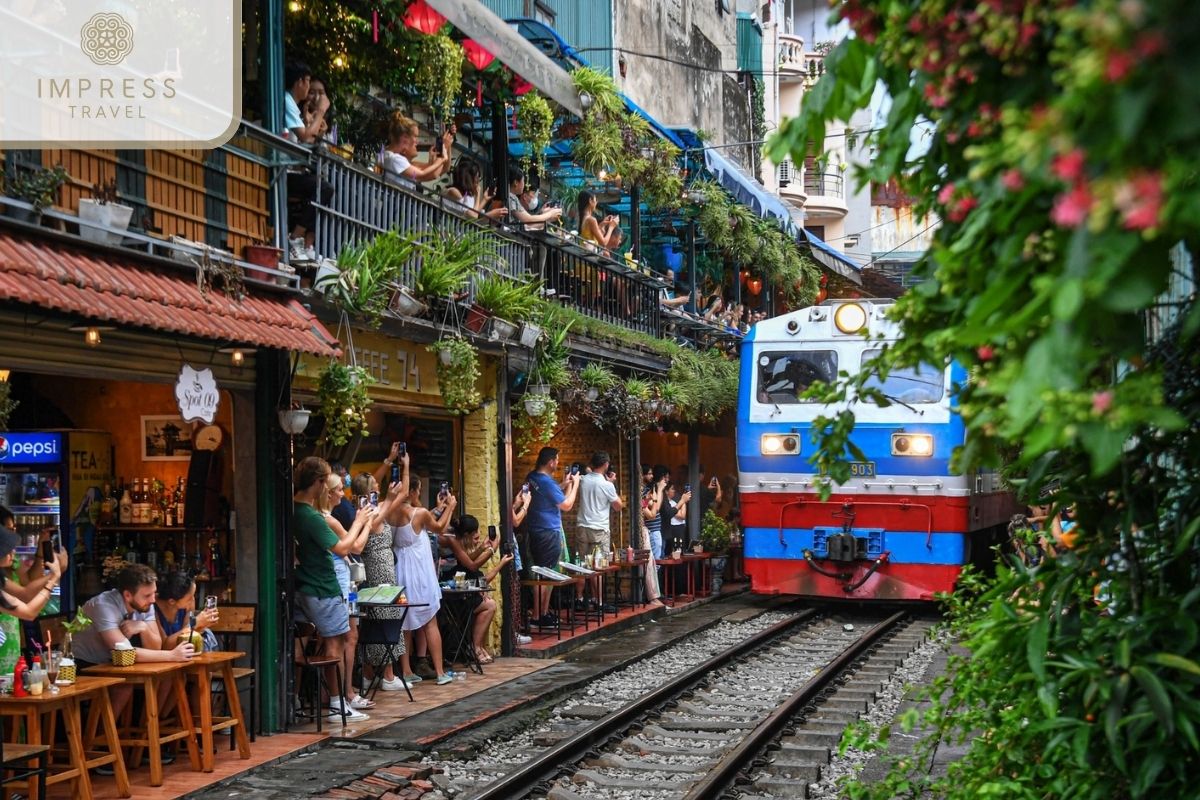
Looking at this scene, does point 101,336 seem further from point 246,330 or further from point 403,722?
point 403,722

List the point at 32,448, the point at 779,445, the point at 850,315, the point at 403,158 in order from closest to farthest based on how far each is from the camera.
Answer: the point at 32,448 → the point at 403,158 → the point at 850,315 → the point at 779,445

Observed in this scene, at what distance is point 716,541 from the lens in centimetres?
2050

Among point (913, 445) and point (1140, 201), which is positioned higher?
point (1140, 201)

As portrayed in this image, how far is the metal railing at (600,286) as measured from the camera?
15.9 metres

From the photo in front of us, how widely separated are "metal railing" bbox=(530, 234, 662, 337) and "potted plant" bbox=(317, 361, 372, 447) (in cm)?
496

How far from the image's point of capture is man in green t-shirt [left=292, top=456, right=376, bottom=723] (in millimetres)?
9836

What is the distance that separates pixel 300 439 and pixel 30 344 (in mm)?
3713

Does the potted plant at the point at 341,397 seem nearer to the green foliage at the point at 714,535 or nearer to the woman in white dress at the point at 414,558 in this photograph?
the woman in white dress at the point at 414,558

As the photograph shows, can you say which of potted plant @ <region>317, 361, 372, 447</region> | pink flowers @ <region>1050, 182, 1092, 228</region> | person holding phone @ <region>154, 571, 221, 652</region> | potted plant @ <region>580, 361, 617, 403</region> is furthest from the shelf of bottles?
pink flowers @ <region>1050, 182, 1092, 228</region>

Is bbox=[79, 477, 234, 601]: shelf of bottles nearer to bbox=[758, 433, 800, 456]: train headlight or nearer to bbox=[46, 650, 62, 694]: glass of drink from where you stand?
bbox=[46, 650, 62, 694]: glass of drink

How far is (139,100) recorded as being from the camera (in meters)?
8.49

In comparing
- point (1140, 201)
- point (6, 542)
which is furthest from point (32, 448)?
point (1140, 201)

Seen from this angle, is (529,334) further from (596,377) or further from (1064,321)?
(1064,321)

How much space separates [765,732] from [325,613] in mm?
3320
